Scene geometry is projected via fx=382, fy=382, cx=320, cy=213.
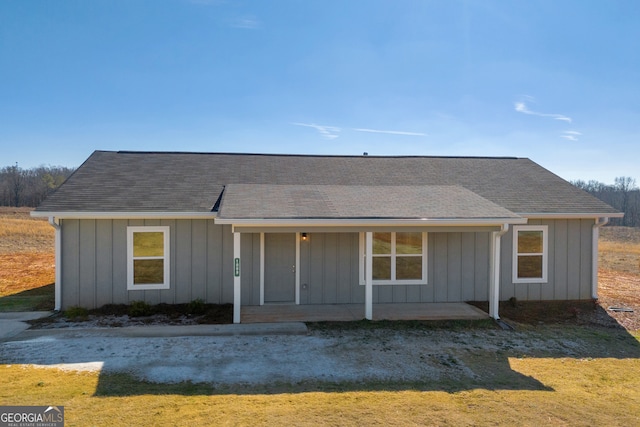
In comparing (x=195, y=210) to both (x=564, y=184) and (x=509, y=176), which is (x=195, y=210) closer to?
(x=509, y=176)

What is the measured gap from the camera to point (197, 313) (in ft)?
29.5

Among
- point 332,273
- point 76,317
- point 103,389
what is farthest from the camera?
point 332,273

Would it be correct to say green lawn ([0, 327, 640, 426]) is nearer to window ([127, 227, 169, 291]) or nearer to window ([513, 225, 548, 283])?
window ([127, 227, 169, 291])

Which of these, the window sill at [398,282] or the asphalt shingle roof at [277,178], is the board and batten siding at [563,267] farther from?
the window sill at [398,282]

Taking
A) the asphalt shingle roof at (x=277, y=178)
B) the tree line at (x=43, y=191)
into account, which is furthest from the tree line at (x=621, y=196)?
the asphalt shingle roof at (x=277, y=178)

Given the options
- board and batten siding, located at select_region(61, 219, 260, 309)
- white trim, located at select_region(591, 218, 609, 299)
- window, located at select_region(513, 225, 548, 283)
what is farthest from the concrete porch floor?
Result: white trim, located at select_region(591, 218, 609, 299)

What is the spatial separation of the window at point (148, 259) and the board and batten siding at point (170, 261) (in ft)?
0.42

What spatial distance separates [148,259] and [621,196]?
288 ft

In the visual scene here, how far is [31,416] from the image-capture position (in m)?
4.09

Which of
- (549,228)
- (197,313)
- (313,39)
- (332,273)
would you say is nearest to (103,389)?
(197,313)

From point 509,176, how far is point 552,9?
5166 millimetres

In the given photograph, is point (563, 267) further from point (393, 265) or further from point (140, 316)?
point (140, 316)

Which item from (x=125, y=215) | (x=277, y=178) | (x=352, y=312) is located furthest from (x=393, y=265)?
(x=125, y=215)

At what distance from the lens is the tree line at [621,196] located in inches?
2542
